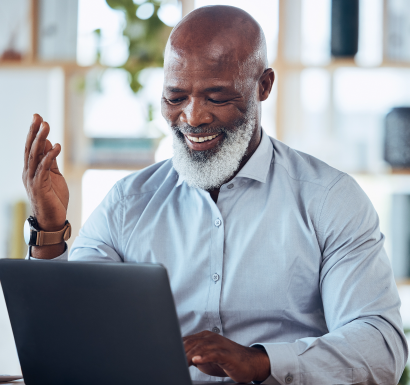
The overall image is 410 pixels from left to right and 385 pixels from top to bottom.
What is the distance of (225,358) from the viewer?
0.89 meters

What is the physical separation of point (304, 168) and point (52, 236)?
0.64m

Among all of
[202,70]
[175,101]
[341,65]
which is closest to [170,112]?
[175,101]

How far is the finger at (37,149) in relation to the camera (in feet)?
3.81

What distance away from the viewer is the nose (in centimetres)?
128

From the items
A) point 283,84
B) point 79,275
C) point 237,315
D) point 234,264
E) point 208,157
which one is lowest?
point 237,315

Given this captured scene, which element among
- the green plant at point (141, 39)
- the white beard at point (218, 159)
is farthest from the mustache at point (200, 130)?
the green plant at point (141, 39)

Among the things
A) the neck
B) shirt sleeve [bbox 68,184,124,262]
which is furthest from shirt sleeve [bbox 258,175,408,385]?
shirt sleeve [bbox 68,184,124,262]

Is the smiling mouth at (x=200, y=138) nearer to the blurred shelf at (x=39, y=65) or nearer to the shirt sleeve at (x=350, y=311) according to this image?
the shirt sleeve at (x=350, y=311)

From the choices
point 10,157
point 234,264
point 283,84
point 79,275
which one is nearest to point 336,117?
point 283,84

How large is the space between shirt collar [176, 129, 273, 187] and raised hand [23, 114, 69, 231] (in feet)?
1.06

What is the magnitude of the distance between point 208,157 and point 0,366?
5.64 feet

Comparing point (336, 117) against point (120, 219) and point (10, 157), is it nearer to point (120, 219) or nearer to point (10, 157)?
point (120, 219)

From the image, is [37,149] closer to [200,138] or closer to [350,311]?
[200,138]

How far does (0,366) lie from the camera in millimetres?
2459
